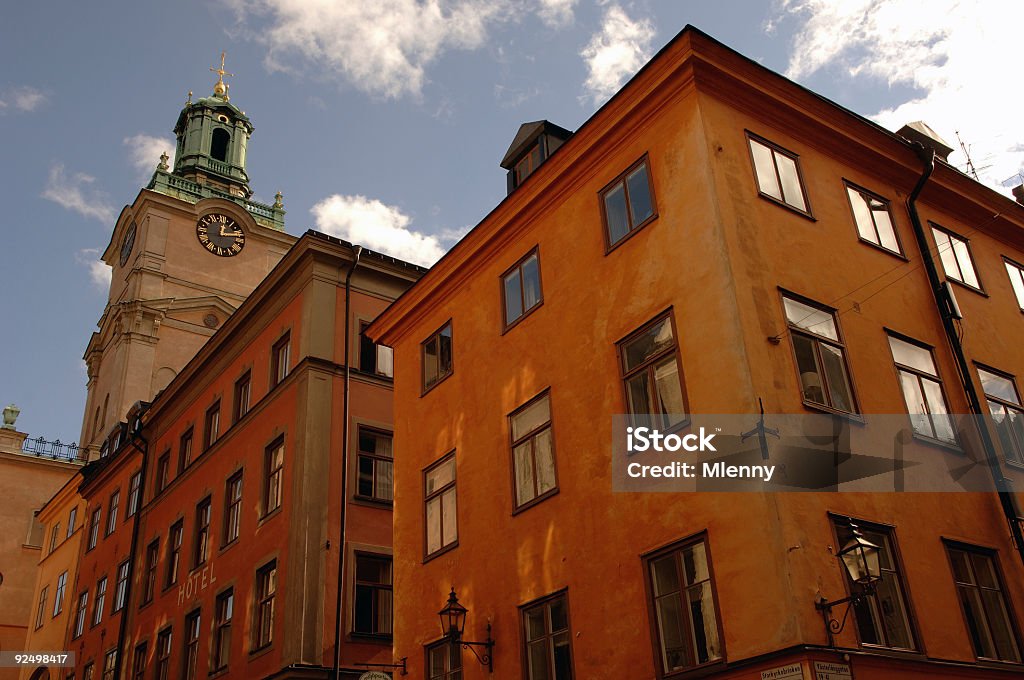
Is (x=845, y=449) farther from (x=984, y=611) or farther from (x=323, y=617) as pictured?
(x=323, y=617)

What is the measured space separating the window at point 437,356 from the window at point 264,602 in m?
6.62

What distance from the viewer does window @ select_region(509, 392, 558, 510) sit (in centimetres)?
1505

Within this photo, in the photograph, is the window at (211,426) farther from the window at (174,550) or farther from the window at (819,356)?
the window at (819,356)

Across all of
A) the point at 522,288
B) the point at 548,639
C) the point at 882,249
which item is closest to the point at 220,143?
the point at 522,288

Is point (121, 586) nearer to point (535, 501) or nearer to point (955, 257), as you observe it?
point (535, 501)

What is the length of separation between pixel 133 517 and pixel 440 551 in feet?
65.8

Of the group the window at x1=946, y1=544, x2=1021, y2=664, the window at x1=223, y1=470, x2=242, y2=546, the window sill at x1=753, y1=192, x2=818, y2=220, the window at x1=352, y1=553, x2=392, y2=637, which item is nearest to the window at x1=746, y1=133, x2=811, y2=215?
the window sill at x1=753, y1=192, x2=818, y2=220

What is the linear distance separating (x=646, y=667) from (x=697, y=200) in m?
6.14

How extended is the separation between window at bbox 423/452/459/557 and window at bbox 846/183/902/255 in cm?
791

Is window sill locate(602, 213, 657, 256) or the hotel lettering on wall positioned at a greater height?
window sill locate(602, 213, 657, 256)

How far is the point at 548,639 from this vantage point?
14.0m

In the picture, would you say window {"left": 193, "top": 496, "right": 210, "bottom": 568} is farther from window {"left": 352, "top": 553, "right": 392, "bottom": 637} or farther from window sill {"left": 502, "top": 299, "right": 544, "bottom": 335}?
window sill {"left": 502, "top": 299, "right": 544, "bottom": 335}

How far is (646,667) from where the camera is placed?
1202 centimetres

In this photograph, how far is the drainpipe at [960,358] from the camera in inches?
534
